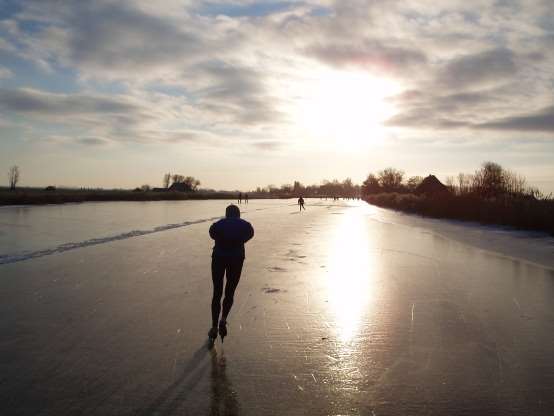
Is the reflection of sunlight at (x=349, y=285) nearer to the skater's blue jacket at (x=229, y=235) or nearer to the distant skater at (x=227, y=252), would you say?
the distant skater at (x=227, y=252)

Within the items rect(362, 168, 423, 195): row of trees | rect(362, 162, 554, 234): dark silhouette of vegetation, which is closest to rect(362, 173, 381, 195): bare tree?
rect(362, 168, 423, 195): row of trees

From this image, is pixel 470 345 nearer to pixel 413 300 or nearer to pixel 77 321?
pixel 413 300

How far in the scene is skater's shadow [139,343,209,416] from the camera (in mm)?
4055

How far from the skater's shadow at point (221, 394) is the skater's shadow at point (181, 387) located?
139 mm

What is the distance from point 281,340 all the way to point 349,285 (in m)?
4.32

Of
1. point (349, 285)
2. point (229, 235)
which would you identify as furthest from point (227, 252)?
point (349, 285)

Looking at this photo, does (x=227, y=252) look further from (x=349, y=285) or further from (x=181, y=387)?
(x=349, y=285)

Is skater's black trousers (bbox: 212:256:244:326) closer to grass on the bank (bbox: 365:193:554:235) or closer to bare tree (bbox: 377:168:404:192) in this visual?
grass on the bank (bbox: 365:193:554:235)

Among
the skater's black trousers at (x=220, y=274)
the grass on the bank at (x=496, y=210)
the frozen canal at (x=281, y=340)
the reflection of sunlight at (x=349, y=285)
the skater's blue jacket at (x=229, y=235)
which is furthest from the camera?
the grass on the bank at (x=496, y=210)

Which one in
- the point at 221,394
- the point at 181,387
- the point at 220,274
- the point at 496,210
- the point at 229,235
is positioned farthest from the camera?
the point at 496,210

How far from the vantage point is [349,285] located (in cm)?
1023

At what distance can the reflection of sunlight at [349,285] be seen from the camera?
7.18 metres

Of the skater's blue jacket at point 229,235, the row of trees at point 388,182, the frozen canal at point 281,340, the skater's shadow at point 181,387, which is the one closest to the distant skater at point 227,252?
the skater's blue jacket at point 229,235

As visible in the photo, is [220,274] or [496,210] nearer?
[220,274]
